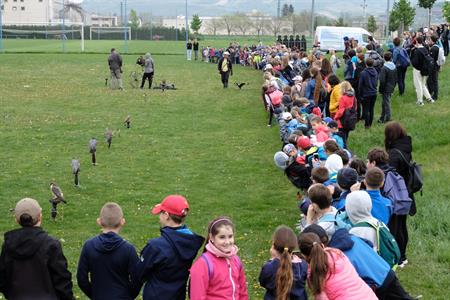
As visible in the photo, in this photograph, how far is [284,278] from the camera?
5.54 metres

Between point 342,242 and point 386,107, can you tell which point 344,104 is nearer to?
point 386,107

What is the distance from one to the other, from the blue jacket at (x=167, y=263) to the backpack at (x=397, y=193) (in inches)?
119

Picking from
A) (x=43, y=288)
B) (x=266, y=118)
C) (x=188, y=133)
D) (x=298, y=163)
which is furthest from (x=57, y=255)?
(x=266, y=118)

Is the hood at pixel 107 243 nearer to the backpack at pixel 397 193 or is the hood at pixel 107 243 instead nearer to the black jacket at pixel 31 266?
the black jacket at pixel 31 266

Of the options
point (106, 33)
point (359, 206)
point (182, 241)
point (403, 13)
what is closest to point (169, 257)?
point (182, 241)

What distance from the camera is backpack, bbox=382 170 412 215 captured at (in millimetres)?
8234

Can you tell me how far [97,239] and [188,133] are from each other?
13611 mm

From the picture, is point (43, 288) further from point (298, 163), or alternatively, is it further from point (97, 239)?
point (298, 163)

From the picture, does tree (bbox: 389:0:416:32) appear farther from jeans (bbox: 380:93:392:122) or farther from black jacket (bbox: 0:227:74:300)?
black jacket (bbox: 0:227:74:300)

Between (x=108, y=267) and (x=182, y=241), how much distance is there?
2.22 feet

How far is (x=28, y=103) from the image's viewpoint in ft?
82.3

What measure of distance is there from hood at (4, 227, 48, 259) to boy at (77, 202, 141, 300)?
397mm

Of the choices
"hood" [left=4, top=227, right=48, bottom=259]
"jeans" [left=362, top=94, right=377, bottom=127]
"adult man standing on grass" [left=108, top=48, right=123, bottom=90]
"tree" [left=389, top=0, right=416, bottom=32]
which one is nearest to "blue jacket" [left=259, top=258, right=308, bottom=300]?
"hood" [left=4, top=227, right=48, bottom=259]

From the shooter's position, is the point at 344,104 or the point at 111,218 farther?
the point at 344,104
